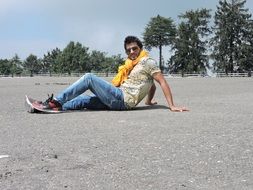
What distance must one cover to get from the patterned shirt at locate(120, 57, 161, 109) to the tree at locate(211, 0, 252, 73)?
87.4 meters

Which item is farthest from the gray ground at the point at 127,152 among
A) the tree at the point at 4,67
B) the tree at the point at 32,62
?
the tree at the point at 32,62

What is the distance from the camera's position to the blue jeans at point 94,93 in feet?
27.8

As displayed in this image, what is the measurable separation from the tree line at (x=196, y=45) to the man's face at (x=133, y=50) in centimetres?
8043

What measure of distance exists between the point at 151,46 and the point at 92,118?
110 metres

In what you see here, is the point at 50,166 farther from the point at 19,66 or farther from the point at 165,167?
the point at 19,66

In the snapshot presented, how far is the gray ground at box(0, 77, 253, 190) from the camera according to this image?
413 cm

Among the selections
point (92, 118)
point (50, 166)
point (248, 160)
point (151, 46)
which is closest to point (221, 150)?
point (248, 160)

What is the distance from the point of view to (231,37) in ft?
318

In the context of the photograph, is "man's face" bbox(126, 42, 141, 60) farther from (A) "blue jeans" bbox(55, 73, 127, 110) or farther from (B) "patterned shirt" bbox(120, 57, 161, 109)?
(A) "blue jeans" bbox(55, 73, 127, 110)

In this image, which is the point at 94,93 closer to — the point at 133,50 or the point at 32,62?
the point at 133,50

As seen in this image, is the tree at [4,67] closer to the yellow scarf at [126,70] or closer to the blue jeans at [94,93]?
the blue jeans at [94,93]

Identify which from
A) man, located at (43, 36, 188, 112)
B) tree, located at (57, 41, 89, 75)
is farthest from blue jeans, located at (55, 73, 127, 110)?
tree, located at (57, 41, 89, 75)

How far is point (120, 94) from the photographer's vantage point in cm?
868

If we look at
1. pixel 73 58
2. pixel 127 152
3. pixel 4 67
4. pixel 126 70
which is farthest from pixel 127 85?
pixel 4 67
